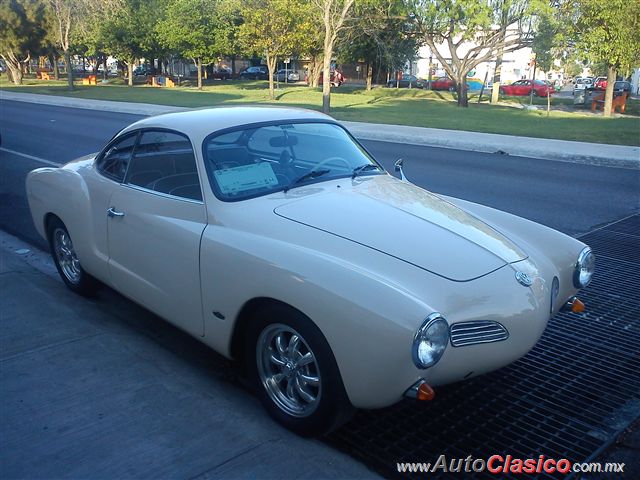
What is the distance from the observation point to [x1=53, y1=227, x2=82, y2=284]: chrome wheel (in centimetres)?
523

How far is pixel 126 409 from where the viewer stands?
11.6 feet

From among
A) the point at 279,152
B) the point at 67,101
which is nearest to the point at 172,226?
the point at 279,152

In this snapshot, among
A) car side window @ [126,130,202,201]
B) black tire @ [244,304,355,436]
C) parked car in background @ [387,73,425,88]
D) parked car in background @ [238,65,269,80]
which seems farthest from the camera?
parked car in background @ [238,65,269,80]

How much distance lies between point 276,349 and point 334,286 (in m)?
0.63

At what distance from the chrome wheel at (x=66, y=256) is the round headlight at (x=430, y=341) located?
3397 mm

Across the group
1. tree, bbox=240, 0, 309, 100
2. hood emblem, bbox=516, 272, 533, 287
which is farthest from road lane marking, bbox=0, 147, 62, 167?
tree, bbox=240, 0, 309, 100

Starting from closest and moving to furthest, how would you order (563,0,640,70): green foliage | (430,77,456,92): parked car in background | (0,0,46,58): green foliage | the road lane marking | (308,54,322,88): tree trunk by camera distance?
the road lane marking
(563,0,640,70): green foliage
(0,0,46,58): green foliage
(308,54,322,88): tree trunk
(430,77,456,92): parked car in background

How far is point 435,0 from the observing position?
111 feet

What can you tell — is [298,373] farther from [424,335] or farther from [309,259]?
[424,335]

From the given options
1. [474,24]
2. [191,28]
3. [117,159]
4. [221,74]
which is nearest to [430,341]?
[117,159]

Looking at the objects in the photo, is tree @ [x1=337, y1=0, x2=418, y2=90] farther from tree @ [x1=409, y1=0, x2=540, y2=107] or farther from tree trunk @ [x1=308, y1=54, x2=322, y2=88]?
tree trunk @ [x1=308, y1=54, x2=322, y2=88]

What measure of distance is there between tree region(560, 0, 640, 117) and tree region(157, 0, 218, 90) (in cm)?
2578

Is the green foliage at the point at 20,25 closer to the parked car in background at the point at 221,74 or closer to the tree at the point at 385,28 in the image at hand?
the parked car in background at the point at 221,74

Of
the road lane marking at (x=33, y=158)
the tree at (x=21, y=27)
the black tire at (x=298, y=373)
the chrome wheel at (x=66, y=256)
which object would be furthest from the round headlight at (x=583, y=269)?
the tree at (x=21, y=27)
